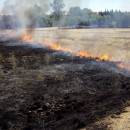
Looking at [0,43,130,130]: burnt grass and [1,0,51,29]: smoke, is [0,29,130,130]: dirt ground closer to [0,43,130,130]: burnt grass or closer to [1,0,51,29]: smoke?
[0,43,130,130]: burnt grass

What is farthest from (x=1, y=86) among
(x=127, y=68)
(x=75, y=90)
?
(x=127, y=68)

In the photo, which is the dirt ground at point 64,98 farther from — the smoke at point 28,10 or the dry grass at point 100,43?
the smoke at point 28,10

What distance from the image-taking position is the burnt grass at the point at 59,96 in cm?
530

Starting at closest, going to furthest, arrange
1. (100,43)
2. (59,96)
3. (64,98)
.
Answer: (64,98) → (59,96) → (100,43)

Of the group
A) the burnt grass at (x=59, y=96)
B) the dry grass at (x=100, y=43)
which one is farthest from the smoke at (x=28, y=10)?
the burnt grass at (x=59, y=96)

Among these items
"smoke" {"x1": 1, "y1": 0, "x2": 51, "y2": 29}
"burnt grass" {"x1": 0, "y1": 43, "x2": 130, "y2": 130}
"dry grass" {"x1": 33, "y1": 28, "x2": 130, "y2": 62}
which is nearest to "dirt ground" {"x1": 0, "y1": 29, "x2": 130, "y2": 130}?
"burnt grass" {"x1": 0, "y1": 43, "x2": 130, "y2": 130}

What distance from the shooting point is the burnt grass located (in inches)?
209

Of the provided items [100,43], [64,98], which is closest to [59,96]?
[64,98]

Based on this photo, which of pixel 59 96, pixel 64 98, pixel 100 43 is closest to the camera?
pixel 64 98

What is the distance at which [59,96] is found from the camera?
7012 mm

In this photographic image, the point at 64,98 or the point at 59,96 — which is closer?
the point at 64,98

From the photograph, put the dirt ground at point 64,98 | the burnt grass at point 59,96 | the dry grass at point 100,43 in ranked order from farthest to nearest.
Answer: the dry grass at point 100,43, the burnt grass at point 59,96, the dirt ground at point 64,98

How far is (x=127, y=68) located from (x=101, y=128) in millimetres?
7255

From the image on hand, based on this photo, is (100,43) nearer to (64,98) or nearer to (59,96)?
(59,96)
